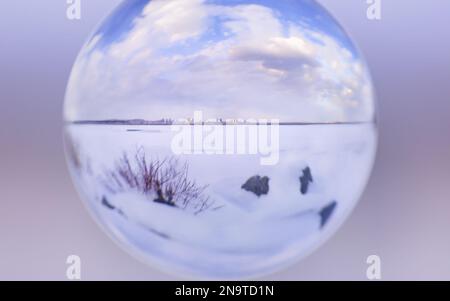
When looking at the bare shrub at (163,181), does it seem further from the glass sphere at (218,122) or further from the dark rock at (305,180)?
the dark rock at (305,180)

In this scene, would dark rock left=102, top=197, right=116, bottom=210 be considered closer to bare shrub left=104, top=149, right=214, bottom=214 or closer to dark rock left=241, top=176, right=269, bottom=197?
bare shrub left=104, top=149, right=214, bottom=214

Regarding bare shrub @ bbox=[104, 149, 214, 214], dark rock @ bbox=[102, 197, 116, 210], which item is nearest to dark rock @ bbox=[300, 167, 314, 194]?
bare shrub @ bbox=[104, 149, 214, 214]

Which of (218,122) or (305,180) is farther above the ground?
(218,122)

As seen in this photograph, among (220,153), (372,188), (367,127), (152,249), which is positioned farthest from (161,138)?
(372,188)

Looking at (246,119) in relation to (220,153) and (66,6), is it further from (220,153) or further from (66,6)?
(66,6)

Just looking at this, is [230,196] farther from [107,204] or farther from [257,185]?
[107,204]

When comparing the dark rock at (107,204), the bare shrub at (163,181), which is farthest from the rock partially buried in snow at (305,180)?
the dark rock at (107,204)

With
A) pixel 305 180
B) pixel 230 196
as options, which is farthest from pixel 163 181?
pixel 305 180
